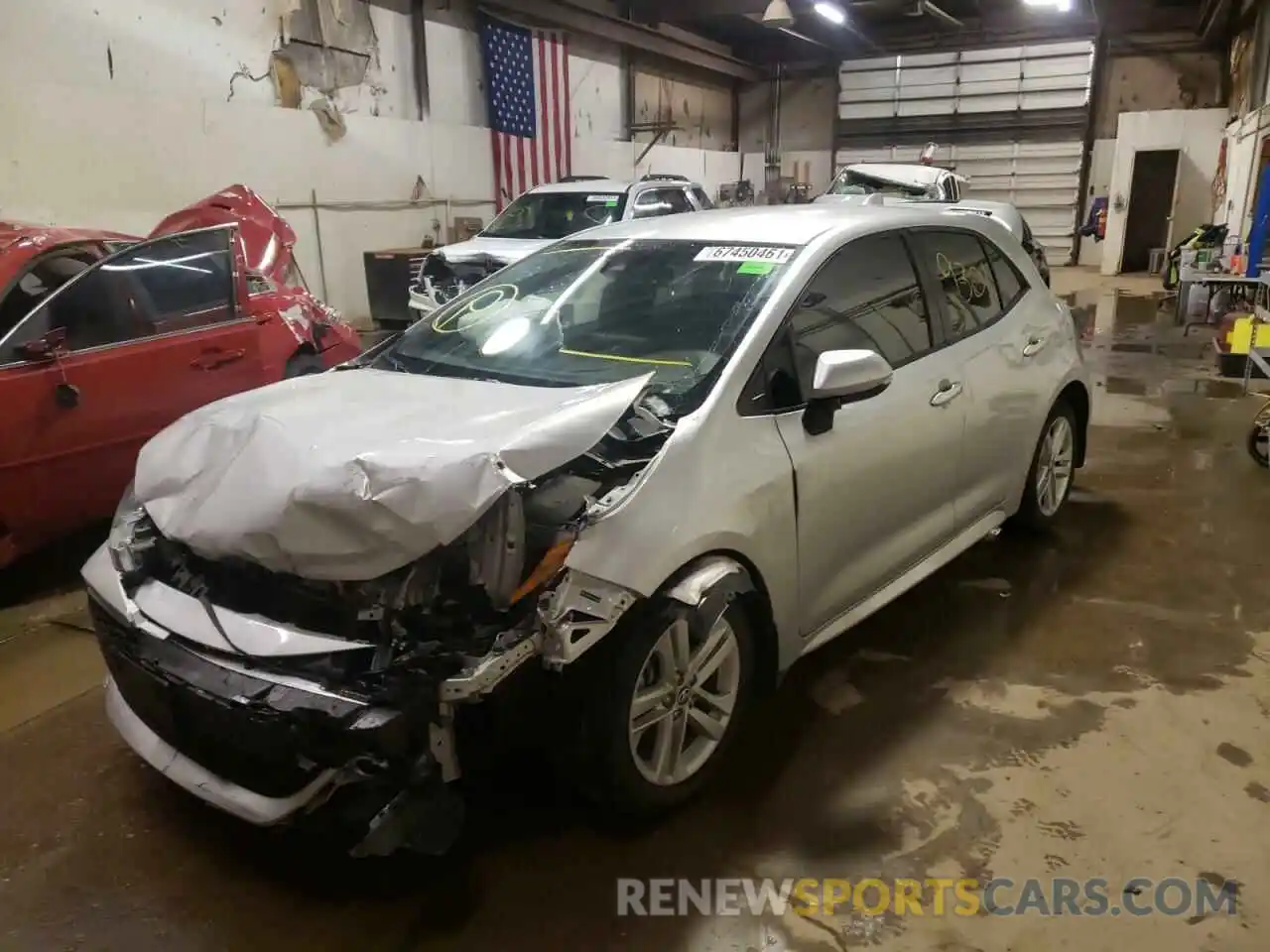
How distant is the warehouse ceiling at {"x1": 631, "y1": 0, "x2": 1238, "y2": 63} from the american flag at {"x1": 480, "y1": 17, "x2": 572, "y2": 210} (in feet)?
7.57

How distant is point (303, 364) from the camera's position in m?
5.26

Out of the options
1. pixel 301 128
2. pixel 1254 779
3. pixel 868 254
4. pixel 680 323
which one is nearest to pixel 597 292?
pixel 680 323

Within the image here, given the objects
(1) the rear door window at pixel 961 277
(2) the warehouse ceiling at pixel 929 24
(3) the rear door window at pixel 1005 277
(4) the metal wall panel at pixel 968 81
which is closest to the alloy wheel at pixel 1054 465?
(3) the rear door window at pixel 1005 277

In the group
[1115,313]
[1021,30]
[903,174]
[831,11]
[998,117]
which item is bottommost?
[1115,313]

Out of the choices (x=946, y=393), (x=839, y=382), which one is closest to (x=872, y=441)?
(x=839, y=382)

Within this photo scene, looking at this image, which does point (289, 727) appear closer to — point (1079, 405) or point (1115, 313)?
point (1079, 405)

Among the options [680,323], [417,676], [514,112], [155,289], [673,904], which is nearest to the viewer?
[417,676]

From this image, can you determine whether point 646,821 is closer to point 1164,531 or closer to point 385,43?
point 1164,531

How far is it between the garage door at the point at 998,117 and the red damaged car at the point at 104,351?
56.2 feet

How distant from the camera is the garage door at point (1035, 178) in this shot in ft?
60.6

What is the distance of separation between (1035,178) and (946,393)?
18.1 metres

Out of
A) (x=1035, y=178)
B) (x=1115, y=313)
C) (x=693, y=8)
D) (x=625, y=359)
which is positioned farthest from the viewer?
(x=1035, y=178)

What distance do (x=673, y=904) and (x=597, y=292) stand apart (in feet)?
6.12

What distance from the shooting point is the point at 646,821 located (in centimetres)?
236
